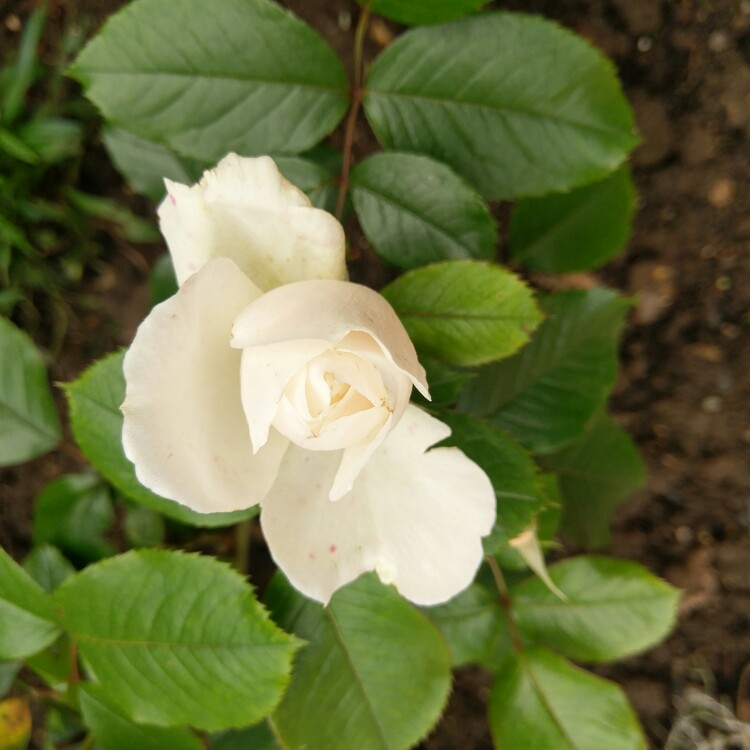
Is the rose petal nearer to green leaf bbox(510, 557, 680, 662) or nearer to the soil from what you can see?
green leaf bbox(510, 557, 680, 662)

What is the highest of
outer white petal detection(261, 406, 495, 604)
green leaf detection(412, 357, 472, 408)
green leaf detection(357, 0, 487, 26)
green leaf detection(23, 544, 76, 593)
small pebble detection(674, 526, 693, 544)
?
green leaf detection(357, 0, 487, 26)

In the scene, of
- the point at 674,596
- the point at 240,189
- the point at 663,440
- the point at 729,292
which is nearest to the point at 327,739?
the point at 674,596

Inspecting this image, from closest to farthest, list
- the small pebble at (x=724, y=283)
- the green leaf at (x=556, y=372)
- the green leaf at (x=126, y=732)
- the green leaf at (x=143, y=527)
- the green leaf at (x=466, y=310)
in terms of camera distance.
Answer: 1. the green leaf at (x=466, y=310)
2. the green leaf at (x=126, y=732)
3. the green leaf at (x=556, y=372)
4. the green leaf at (x=143, y=527)
5. the small pebble at (x=724, y=283)

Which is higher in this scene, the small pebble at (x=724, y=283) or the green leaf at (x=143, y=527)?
the small pebble at (x=724, y=283)

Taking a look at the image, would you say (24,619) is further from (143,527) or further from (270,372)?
(270,372)

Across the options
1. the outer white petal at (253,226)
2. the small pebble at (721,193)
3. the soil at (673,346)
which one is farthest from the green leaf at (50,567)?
the small pebble at (721,193)

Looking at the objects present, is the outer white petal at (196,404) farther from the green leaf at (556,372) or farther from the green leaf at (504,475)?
the green leaf at (556,372)

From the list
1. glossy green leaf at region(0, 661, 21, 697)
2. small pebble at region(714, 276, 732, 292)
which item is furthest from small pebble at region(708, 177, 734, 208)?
glossy green leaf at region(0, 661, 21, 697)

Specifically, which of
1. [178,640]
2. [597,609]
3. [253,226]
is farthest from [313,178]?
[597,609]
